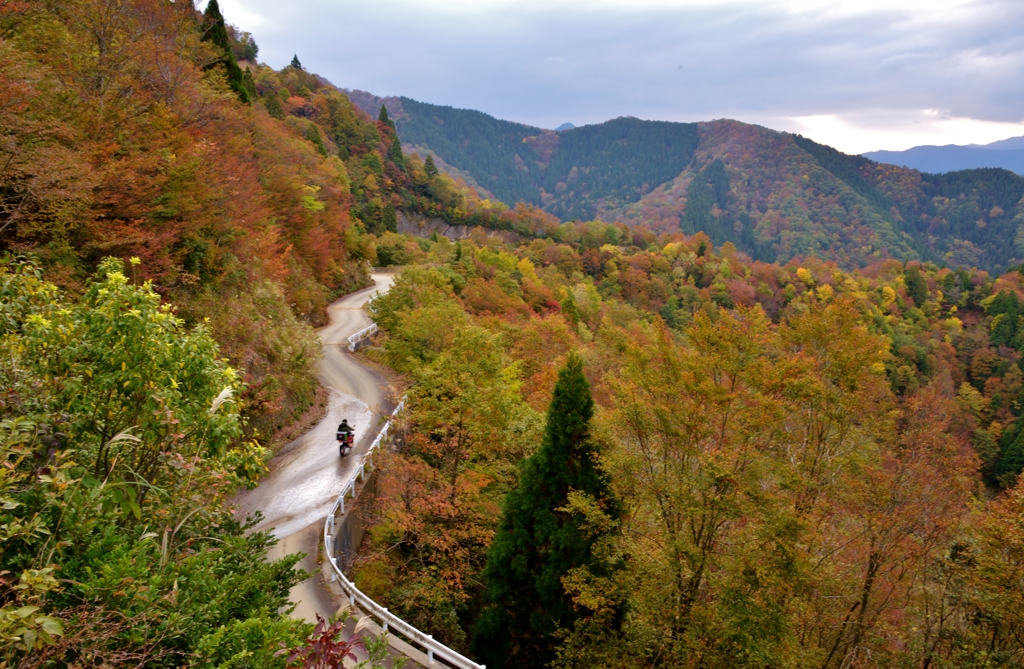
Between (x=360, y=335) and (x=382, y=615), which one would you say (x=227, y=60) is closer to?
(x=360, y=335)

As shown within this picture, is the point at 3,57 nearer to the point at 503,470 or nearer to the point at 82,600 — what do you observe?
the point at 82,600

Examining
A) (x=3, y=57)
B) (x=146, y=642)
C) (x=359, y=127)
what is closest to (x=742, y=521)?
(x=146, y=642)

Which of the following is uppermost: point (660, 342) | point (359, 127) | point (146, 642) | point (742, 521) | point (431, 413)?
point (359, 127)

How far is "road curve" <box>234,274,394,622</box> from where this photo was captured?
40.1 feet

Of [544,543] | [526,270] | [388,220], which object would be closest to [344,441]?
[544,543]

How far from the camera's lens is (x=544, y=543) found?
11805mm

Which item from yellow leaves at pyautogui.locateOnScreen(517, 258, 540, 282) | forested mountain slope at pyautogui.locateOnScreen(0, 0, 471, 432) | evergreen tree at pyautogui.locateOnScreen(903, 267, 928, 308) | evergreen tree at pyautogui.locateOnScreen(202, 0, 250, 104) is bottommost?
evergreen tree at pyautogui.locateOnScreen(903, 267, 928, 308)

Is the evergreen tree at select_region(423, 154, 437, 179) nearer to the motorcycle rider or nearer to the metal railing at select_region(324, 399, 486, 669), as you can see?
the motorcycle rider

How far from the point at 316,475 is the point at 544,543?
7.97 m

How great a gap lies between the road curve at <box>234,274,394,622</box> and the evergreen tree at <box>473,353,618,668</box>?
11.8 feet

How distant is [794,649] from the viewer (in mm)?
9602

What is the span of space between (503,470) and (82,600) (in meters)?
11.6

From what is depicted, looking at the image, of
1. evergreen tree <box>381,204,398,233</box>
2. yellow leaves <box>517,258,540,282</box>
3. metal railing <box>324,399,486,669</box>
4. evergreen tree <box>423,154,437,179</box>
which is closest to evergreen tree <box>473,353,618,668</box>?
metal railing <box>324,399,486,669</box>

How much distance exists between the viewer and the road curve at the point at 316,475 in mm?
12227
